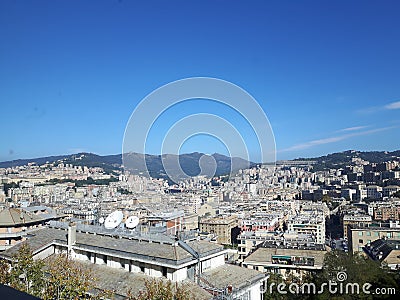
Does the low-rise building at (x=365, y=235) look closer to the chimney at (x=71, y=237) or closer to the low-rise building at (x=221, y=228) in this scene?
the low-rise building at (x=221, y=228)

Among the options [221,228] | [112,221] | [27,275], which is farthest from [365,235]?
[27,275]

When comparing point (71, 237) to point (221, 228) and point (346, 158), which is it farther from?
point (346, 158)

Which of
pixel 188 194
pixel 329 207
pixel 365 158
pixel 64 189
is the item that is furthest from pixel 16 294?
pixel 365 158

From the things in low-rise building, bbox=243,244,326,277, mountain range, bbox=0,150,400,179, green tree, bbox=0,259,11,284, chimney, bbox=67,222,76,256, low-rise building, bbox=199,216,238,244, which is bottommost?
low-rise building, bbox=199,216,238,244

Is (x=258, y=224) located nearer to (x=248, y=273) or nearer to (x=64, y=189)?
(x=248, y=273)

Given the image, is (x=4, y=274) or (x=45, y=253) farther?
(x=45, y=253)

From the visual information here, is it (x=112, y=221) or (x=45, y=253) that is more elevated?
(x=112, y=221)

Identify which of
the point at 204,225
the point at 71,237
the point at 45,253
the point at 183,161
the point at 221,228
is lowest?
the point at 221,228

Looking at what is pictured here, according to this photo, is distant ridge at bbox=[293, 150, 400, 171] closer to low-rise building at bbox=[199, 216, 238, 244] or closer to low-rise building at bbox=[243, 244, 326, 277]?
low-rise building at bbox=[199, 216, 238, 244]

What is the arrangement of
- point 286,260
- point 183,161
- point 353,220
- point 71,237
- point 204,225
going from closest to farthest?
1. point 71,237
2. point 286,260
3. point 183,161
4. point 353,220
5. point 204,225

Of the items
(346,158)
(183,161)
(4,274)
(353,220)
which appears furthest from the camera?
(346,158)

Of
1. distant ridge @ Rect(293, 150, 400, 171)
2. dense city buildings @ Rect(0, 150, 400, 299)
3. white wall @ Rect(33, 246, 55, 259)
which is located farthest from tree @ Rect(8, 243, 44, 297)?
distant ridge @ Rect(293, 150, 400, 171)
